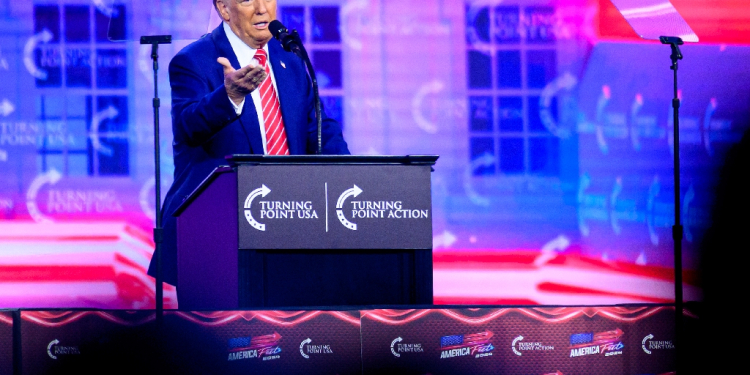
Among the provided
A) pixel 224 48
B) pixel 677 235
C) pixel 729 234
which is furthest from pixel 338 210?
pixel 729 234

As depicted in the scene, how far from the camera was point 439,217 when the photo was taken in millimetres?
4812

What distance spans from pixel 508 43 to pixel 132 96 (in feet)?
7.01

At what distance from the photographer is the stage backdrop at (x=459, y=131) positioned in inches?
182

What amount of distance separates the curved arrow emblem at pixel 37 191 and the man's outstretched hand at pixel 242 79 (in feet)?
7.69

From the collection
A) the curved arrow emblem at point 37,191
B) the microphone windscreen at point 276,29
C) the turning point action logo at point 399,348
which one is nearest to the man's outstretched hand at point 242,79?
the microphone windscreen at point 276,29

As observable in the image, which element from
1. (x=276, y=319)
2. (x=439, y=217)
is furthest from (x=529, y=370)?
(x=439, y=217)

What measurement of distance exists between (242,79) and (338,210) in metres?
0.50

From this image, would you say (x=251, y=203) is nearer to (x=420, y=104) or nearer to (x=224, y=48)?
(x=224, y=48)

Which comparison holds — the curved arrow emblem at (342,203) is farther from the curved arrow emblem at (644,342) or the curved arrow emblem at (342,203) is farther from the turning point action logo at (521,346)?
the curved arrow emblem at (644,342)

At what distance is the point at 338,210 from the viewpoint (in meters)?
2.48

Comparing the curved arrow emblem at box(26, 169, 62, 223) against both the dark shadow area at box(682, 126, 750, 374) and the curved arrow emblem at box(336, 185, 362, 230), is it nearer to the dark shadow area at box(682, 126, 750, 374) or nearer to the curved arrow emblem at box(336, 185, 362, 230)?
the curved arrow emblem at box(336, 185, 362, 230)

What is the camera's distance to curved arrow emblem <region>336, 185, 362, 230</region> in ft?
8.14

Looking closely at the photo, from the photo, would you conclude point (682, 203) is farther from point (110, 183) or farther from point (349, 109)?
point (110, 183)

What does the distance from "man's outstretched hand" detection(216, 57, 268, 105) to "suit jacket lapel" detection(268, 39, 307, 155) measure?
0.59m
